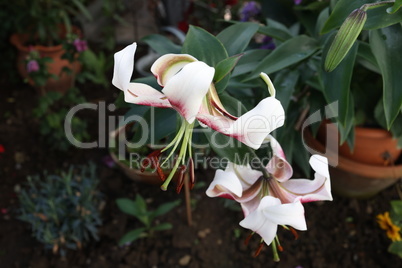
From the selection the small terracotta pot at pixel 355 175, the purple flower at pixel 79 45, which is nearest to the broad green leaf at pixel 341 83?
the small terracotta pot at pixel 355 175

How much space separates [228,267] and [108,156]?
1.94ft

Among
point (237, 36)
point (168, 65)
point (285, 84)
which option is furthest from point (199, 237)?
point (168, 65)

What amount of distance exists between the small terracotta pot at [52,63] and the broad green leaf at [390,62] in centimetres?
130

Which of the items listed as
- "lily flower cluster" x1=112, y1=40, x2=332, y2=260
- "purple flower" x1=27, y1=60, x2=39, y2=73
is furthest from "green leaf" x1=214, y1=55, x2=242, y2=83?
"purple flower" x1=27, y1=60, x2=39, y2=73

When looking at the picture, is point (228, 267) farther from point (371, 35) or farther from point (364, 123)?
point (371, 35)

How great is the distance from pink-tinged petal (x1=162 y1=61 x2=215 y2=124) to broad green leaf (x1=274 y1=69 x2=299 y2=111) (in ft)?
1.16

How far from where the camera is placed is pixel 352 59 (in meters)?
0.64

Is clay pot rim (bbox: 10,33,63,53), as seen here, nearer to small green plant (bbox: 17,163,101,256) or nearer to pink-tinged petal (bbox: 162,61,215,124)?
small green plant (bbox: 17,163,101,256)

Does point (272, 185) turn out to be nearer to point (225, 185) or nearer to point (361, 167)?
point (225, 185)

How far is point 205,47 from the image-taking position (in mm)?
545

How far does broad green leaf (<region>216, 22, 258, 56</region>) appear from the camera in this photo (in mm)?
638

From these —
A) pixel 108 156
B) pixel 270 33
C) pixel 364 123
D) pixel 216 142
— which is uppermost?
pixel 270 33

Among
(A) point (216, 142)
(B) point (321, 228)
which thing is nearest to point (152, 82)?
(A) point (216, 142)

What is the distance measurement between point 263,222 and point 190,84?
21 centimetres
